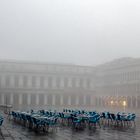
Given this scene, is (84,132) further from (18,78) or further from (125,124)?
(18,78)

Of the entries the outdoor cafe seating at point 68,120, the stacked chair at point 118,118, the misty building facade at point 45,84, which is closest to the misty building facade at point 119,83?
the misty building facade at point 45,84

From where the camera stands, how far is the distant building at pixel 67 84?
113m

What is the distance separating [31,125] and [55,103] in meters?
89.2

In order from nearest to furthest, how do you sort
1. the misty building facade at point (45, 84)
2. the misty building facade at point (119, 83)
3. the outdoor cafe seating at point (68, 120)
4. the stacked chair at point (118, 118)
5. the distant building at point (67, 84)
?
the outdoor cafe seating at point (68, 120) → the stacked chair at point (118, 118) → the misty building facade at point (119, 83) → the distant building at point (67, 84) → the misty building facade at point (45, 84)

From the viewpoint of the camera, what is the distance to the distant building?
113188mm

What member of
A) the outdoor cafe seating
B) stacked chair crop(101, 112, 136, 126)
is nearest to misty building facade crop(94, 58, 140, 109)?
stacked chair crop(101, 112, 136, 126)

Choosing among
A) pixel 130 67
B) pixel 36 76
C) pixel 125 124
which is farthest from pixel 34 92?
pixel 125 124

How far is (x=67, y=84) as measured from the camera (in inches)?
4887

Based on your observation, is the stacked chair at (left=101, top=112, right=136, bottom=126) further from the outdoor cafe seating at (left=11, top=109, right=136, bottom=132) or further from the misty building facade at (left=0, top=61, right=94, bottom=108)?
the misty building facade at (left=0, top=61, right=94, bottom=108)

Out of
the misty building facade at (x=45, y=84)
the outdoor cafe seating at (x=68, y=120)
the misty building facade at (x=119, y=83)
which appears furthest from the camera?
the misty building facade at (x=45, y=84)

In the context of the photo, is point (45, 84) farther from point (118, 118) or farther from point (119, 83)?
point (118, 118)

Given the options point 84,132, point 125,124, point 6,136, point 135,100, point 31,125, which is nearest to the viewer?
point 6,136

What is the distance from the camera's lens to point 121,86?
115500 mm

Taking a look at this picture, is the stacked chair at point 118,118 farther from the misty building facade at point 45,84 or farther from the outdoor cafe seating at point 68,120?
the misty building facade at point 45,84
